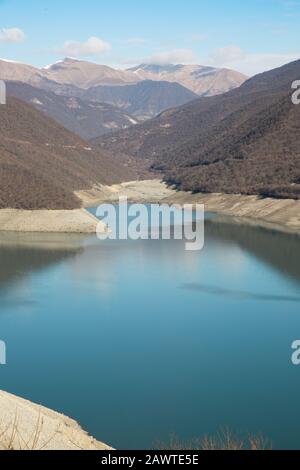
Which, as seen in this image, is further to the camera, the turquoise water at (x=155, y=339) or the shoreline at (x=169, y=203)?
the shoreline at (x=169, y=203)

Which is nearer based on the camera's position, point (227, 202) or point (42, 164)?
point (227, 202)

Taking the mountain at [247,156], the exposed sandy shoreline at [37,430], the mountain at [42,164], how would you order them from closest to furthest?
the exposed sandy shoreline at [37,430] < the mountain at [42,164] < the mountain at [247,156]

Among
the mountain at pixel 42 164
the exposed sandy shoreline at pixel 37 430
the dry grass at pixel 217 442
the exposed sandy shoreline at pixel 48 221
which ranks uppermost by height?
the mountain at pixel 42 164

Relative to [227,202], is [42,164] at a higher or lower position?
higher

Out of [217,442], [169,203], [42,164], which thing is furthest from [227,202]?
[217,442]

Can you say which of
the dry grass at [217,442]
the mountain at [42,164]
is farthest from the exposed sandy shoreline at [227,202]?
the dry grass at [217,442]

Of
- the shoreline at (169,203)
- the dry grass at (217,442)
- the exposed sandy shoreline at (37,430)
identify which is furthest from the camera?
the shoreline at (169,203)

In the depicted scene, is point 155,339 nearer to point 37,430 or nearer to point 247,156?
point 37,430

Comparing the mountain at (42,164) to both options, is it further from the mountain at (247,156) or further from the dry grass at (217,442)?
the dry grass at (217,442)
